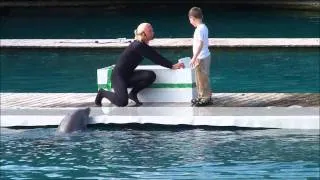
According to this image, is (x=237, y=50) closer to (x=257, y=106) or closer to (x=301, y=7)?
(x=257, y=106)

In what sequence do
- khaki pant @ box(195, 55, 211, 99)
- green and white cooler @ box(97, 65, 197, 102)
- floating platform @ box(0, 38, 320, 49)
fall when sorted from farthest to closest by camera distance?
floating platform @ box(0, 38, 320, 49)
green and white cooler @ box(97, 65, 197, 102)
khaki pant @ box(195, 55, 211, 99)

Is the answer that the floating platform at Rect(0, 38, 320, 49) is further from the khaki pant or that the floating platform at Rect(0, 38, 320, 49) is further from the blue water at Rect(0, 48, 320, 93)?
the khaki pant

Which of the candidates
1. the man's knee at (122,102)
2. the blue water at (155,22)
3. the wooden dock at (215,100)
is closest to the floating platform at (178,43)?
the blue water at (155,22)

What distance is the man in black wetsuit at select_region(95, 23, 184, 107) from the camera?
Result: 37.0 feet

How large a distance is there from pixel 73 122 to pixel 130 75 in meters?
1.34

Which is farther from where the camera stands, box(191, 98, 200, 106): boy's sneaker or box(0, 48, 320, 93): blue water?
box(0, 48, 320, 93): blue water

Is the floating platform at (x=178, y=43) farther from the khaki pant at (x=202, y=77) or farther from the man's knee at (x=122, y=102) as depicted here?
Answer: the man's knee at (x=122, y=102)

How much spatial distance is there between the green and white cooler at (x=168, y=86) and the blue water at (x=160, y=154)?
46.9 inches

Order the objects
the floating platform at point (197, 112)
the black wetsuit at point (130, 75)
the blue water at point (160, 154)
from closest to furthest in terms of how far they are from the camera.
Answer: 1. the blue water at point (160, 154)
2. the floating platform at point (197, 112)
3. the black wetsuit at point (130, 75)

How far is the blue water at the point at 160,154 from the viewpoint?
865 centimetres

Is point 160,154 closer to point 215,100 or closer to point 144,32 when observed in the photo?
point 144,32

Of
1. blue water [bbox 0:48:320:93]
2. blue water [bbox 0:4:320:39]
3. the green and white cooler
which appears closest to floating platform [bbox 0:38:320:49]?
blue water [bbox 0:48:320:93]

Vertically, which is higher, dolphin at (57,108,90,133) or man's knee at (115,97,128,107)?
man's knee at (115,97,128,107)

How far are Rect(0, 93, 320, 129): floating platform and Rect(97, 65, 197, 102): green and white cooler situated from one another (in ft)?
0.50
